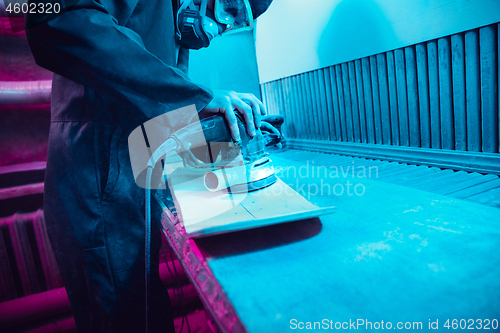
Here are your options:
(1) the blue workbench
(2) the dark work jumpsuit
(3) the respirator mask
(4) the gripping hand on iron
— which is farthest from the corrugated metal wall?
(2) the dark work jumpsuit

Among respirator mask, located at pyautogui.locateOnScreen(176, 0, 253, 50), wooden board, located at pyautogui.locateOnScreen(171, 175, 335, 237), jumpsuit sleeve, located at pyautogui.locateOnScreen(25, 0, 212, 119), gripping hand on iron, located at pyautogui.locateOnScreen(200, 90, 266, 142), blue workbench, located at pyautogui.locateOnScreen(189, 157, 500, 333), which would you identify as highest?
respirator mask, located at pyautogui.locateOnScreen(176, 0, 253, 50)

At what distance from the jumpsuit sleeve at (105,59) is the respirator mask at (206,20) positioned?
0.47 meters

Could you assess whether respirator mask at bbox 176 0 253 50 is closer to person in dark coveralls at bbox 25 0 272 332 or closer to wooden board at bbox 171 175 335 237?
person in dark coveralls at bbox 25 0 272 332

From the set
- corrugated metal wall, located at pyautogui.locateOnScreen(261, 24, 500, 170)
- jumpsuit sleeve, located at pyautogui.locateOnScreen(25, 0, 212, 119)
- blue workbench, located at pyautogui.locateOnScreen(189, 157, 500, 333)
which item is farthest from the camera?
corrugated metal wall, located at pyautogui.locateOnScreen(261, 24, 500, 170)

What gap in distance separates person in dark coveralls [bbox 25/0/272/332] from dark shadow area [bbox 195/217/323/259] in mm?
384

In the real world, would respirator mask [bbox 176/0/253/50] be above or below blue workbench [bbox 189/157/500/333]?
above

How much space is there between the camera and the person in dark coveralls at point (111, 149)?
78 centimetres

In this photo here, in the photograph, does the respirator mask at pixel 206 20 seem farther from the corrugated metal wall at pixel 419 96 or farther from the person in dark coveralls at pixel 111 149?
the corrugated metal wall at pixel 419 96

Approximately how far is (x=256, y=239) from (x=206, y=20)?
1104mm

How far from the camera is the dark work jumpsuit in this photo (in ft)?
2.57

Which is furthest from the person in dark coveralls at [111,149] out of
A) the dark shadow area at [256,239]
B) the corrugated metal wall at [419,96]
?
the corrugated metal wall at [419,96]

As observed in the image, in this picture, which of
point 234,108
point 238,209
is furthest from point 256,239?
point 234,108

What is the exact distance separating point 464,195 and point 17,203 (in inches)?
85.4

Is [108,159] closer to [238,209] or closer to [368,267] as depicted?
[238,209]
